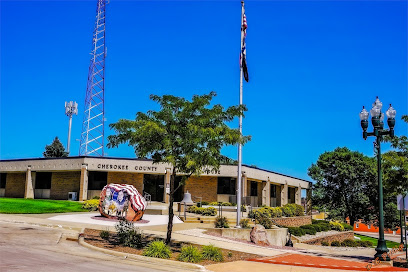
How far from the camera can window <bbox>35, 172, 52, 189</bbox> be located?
143 ft

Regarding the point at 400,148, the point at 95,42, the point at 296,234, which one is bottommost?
the point at 296,234

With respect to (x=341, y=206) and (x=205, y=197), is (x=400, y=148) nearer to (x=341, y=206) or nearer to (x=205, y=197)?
(x=205, y=197)

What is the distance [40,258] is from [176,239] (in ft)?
22.7

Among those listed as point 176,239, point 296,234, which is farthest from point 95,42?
point 176,239

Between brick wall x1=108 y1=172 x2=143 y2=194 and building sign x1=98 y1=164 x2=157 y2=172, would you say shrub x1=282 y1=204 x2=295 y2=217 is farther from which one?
brick wall x1=108 y1=172 x2=143 y2=194

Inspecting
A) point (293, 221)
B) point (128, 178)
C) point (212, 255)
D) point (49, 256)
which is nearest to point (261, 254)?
point (212, 255)

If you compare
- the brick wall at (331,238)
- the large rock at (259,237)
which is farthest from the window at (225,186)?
the large rock at (259,237)

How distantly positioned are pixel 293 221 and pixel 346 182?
23.4m

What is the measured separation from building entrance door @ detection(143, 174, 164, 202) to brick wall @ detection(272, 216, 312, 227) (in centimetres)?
1406

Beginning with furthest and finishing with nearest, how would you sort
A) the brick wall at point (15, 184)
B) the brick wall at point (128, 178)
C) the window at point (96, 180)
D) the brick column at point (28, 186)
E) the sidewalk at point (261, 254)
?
the brick wall at point (15, 184)
the brick column at point (28, 186)
the brick wall at point (128, 178)
the window at point (96, 180)
the sidewalk at point (261, 254)

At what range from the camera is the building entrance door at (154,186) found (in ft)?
139

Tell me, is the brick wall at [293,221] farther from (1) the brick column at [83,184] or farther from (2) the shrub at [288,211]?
(1) the brick column at [83,184]

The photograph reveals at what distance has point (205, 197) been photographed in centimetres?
4184

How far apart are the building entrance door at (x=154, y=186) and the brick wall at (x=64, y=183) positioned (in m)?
6.76
